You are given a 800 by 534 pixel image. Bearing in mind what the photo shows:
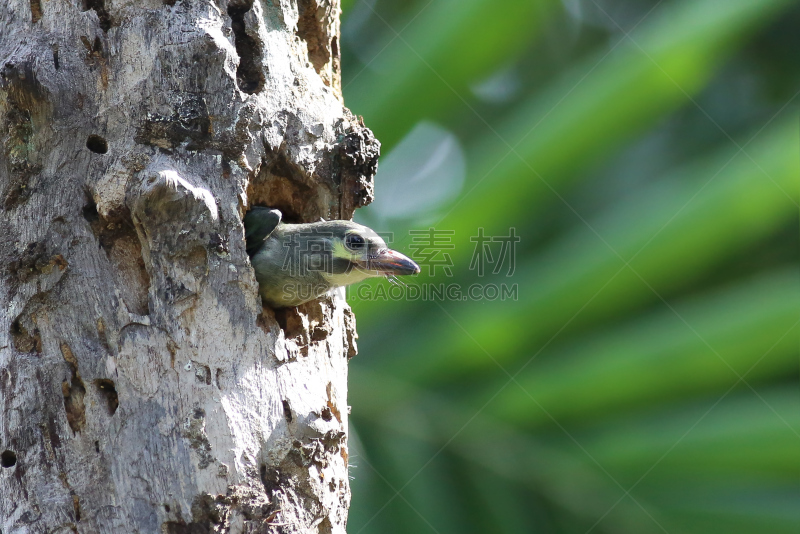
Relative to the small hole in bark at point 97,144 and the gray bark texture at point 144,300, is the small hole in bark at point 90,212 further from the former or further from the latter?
the small hole in bark at point 97,144

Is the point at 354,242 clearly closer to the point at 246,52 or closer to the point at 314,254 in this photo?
the point at 314,254

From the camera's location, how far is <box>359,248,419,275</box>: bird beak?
3.34 m

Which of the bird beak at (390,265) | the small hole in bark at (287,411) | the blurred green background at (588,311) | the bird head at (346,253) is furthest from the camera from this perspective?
the blurred green background at (588,311)

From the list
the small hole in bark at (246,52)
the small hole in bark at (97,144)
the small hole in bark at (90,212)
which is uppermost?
the small hole in bark at (246,52)

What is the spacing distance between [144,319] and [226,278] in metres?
0.33

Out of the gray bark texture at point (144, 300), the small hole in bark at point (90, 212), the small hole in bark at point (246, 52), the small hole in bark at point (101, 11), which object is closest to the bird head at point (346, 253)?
the gray bark texture at point (144, 300)

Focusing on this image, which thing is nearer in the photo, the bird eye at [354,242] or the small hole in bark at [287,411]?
the small hole in bark at [287,411]

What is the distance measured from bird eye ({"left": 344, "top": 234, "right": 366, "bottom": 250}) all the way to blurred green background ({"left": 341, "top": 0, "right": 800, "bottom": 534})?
6.19 feet

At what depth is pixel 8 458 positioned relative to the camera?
2.46m

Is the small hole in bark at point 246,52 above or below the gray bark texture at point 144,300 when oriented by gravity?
above

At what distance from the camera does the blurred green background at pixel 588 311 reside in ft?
16.9

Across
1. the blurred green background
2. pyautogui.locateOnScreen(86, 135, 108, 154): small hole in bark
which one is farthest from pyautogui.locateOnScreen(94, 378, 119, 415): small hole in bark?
the blurred green background

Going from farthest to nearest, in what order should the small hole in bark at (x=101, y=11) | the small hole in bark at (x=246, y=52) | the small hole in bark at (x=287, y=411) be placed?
the small hole in bark at (x=246, y=52), the small hole in bark at (x=101, y=11), the small hole in bark at (x=287, y=411)

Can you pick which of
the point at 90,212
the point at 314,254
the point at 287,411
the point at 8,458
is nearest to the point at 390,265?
the point at 314,254
